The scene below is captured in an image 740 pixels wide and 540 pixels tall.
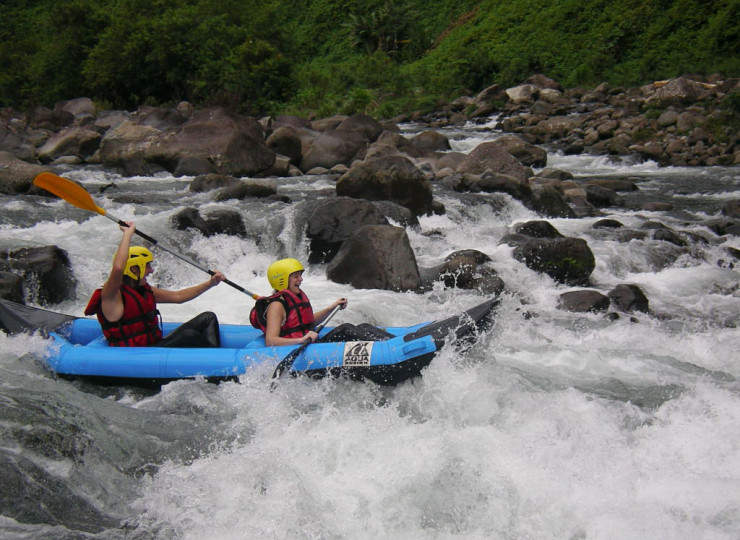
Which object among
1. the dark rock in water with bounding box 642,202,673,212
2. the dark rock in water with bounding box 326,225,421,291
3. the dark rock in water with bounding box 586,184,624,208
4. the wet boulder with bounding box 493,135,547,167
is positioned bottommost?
the wet boulder with bounding box 493,135,547,167

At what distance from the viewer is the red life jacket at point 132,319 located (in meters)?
4.36

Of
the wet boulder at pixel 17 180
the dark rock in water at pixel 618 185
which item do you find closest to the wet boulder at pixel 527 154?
the dark rock in water at pixel 618 185

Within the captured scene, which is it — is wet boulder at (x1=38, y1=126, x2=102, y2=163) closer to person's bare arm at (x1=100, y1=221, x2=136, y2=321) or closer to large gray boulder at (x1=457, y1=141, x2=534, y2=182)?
large gray boulder at (x1=457, y1=141, x2=534, y2=182)

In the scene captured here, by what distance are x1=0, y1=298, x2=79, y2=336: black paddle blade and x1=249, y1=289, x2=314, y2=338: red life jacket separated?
1.46m

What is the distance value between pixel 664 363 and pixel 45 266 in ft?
17.7

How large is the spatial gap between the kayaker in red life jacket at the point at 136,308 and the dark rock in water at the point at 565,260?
371cm

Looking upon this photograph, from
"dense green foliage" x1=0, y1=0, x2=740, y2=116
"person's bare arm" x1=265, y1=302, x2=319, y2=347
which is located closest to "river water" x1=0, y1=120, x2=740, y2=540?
"person's bare arm" x1=265, y1=302, x2=319, y2=347

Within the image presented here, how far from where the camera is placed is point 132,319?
14.6 ft

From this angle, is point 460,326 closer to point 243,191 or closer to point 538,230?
point 538,230

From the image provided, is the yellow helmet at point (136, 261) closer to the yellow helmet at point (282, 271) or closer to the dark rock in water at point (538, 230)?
the yellow helmet at point (282, 271)

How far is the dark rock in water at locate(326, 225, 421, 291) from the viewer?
674cm

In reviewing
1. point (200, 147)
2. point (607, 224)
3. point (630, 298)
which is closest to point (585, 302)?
point (630, 298)

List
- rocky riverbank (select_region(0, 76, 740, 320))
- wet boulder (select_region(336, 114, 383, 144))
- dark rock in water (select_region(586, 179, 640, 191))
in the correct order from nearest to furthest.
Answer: rocky riverbank (select_region(0, 76, 740, 320))
dark rock in water (select_region(586, 179, 640, 191))
wet boulder (select_region(336, 114, 383, 144))

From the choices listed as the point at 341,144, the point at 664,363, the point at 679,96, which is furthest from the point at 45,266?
the point at 679,96
